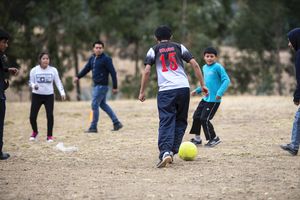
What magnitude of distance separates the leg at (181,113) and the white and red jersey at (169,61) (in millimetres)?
142

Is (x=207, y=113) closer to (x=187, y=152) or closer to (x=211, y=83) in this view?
(x=211, y=83)

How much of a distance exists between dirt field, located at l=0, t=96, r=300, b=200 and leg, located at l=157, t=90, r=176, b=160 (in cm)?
34

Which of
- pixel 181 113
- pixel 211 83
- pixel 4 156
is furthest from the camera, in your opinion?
pixel 211 83

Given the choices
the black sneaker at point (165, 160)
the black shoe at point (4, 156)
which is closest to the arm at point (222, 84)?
the black sneaker at point (165, 160)

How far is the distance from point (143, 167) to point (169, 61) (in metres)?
1.67

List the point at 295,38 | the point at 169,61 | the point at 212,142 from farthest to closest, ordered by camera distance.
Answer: the point at 212,142, the point at 295,38, the point at 169,61

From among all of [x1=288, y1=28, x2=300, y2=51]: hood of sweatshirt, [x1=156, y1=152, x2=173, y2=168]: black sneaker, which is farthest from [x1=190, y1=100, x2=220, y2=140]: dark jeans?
[x1=156, y1=152, x2=173, y2=168]: black sneaker

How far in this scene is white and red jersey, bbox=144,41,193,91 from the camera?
8.80 metres

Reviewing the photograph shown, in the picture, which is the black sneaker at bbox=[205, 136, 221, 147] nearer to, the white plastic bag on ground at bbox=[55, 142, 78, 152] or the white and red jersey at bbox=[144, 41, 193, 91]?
the white and red jersey at bbox=[144, 41, 193, 91]

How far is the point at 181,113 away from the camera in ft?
29.7

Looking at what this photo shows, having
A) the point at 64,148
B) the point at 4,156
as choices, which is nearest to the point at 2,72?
the point at 4,156

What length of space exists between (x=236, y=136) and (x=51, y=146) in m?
3.98

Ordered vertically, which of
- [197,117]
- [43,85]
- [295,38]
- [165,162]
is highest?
[295,38]

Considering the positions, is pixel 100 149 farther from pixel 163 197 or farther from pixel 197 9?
pixel 197 9
